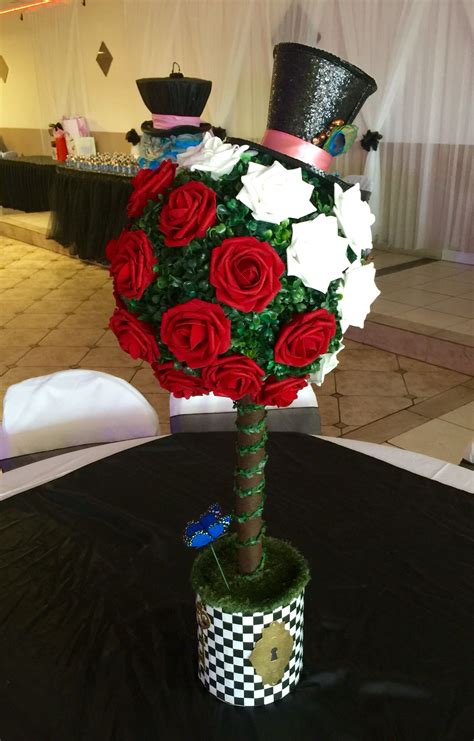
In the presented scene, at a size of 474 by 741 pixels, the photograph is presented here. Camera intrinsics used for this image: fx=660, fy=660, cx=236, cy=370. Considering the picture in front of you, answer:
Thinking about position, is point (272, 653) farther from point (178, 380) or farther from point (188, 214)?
point (188, 214)

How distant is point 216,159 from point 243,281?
147 millimetres

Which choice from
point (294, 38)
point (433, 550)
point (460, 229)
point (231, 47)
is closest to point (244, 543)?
point (433, 550)

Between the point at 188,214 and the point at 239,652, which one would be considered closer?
the point at 188,214

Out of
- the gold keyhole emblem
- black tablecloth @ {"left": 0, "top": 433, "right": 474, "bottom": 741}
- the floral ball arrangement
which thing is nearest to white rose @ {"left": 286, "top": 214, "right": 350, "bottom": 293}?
the floral ball arrangement

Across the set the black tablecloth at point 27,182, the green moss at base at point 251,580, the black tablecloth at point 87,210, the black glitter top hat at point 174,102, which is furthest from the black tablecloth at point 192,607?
the black tablecloth at point 27,182

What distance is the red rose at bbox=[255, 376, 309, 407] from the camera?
29.4 inches

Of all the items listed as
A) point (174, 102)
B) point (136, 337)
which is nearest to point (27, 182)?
point (174, 102)

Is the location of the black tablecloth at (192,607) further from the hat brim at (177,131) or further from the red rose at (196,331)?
the hat brim at (177,131)

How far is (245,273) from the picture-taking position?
66 cm

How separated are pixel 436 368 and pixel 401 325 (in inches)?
14.9

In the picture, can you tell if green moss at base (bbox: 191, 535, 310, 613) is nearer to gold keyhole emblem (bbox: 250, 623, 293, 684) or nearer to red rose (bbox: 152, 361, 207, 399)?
gold keyhole emblem (bbox: 250, 623, 293, 684)

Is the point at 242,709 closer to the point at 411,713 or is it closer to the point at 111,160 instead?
the point at 411,713

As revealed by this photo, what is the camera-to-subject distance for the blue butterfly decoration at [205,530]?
797 millimetres

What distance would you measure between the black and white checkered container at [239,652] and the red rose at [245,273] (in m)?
0.38
